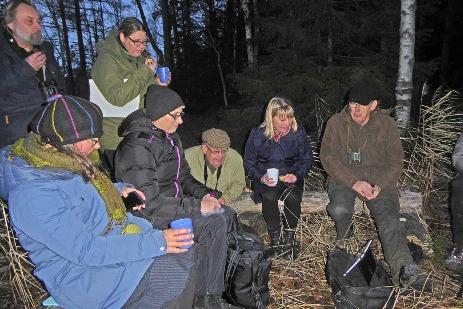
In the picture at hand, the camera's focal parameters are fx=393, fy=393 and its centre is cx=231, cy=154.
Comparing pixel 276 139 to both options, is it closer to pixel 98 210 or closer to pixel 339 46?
pixel 98 210

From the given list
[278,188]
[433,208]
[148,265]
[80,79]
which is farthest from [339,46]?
[80,79]

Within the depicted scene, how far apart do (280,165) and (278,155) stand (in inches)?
4.3

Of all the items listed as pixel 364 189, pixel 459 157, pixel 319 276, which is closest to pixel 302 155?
pixel 364 189

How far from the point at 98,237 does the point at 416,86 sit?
7.59 m

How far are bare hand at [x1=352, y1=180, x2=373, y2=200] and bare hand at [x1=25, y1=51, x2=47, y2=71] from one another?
296 centimetres

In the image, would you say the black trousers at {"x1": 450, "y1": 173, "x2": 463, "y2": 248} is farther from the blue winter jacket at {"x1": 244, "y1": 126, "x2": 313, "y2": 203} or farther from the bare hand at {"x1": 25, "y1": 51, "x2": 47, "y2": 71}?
the bare hand at {"x1": 25, "y1": 51, "x2": 47, "y2": 71}

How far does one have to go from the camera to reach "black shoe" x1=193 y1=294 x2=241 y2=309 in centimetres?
266

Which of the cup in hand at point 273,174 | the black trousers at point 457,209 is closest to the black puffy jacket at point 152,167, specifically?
the cup in hand at point 273,174

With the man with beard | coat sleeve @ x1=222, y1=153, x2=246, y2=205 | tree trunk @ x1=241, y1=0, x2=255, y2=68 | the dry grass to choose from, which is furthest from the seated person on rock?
tree trunk @ x1=241, y1=0, x2=255, y2=68

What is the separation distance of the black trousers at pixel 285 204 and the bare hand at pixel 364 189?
576mm

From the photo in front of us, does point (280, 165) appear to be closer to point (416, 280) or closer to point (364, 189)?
point (364, 189)

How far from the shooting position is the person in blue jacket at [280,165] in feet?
12.8

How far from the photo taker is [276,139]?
4113mm

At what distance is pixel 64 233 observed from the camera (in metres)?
1.85
